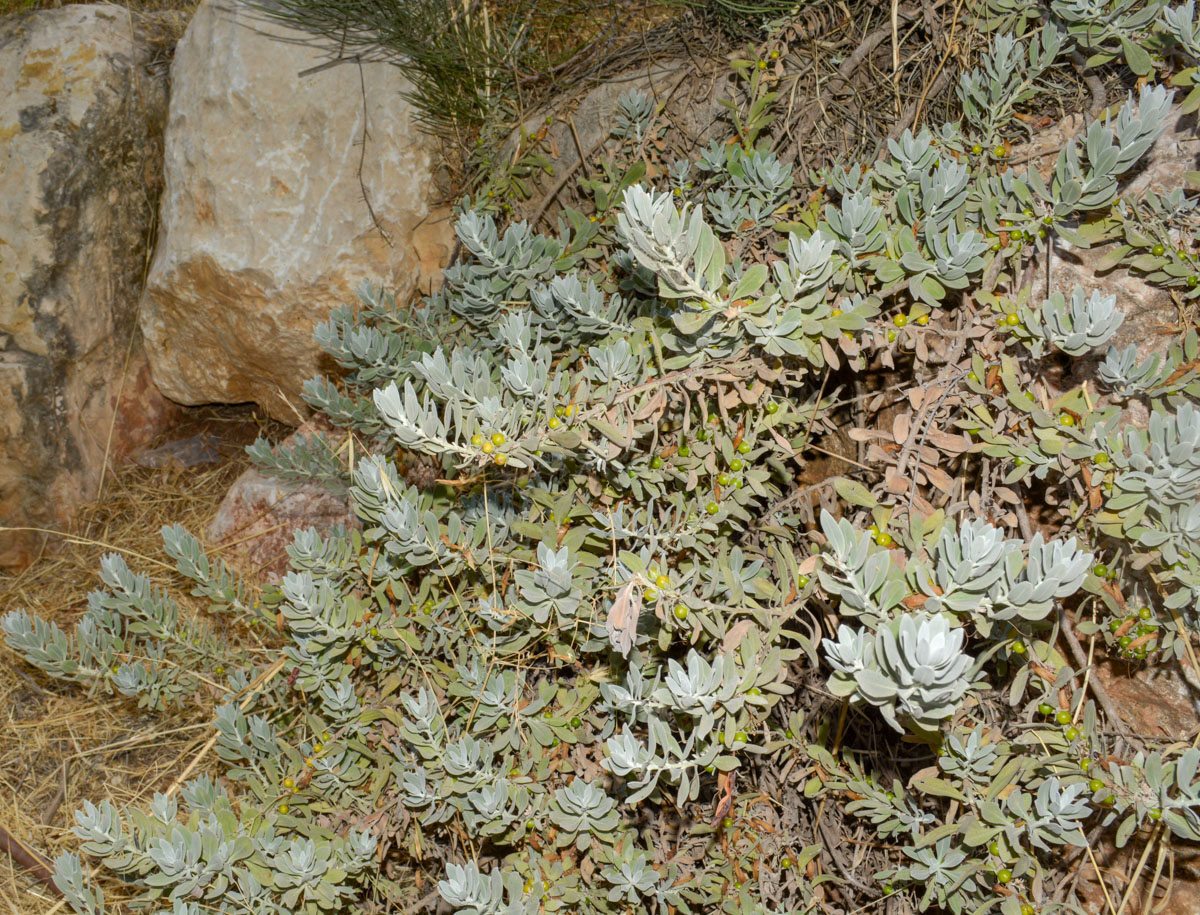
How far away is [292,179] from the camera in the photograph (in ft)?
8.60

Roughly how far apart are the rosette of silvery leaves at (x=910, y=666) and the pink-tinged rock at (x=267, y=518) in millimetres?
1992

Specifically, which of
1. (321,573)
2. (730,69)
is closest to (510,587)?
(321,573)

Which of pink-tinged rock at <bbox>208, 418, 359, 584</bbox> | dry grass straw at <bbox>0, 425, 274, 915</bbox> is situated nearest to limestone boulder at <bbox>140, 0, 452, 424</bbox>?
pink-tinged rock at <bbox>208, 418, 359, 584</bbox>

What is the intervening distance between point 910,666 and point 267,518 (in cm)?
239

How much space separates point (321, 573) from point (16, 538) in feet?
6.09

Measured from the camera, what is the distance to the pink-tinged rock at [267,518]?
2678 mm

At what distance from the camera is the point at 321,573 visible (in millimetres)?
1643

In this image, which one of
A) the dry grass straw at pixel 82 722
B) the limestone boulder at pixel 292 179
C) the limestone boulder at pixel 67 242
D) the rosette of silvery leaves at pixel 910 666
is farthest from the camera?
the limestone boulder at pixel 67 242

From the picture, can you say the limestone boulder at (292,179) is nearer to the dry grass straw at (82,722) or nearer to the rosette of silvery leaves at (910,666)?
the dry grass straw at (82,722)

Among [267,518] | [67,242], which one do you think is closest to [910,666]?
[267,518]

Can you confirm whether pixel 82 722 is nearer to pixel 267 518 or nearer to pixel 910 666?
pixel 267 518

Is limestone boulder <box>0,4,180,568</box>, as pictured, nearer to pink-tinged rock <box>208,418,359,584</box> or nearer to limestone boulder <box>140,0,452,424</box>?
limestone boulder <box>140,0,452,424</box>

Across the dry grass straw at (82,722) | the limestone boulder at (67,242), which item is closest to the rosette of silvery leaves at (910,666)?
the dry grass straw at (82,722)

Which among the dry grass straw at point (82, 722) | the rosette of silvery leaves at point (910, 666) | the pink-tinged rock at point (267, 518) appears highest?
the rosette of silvery leaves at point (910, 666)
